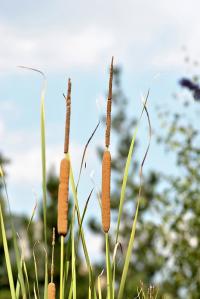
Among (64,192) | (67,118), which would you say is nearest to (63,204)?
(64,192)

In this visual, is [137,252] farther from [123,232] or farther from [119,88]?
[119,88]

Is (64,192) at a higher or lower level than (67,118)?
lower

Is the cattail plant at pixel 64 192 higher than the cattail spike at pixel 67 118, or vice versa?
the cattail spike at pixel 67 118

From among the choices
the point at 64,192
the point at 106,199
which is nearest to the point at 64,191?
the point at 64,192

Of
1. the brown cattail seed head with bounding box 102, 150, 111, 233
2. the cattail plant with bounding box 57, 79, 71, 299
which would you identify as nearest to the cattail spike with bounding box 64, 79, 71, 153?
the cattail plant with bounding box 57, 79, 71, 299

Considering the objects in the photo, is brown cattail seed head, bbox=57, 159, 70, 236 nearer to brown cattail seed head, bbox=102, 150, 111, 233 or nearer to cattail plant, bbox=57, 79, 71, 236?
cattail plant, bbox=57, 79, 71, 236

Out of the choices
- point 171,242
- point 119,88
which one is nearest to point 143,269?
point 119,88

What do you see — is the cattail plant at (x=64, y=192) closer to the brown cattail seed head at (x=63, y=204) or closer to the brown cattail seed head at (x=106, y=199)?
the brown cattail seed head at (x=63, y=204)

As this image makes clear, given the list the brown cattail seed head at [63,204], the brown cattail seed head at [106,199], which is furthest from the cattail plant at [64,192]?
the brown cattail seed head at [106,199]

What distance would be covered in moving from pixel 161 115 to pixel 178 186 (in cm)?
127

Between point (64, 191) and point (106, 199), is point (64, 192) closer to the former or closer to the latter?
point (64, 191)

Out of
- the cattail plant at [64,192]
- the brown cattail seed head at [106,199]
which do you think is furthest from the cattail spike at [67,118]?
the brown cattail seed head at [106,199]

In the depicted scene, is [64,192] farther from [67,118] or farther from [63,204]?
[67,118]

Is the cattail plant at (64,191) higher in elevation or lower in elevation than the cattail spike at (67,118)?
lower
